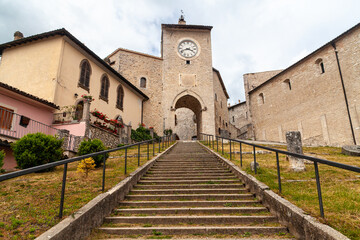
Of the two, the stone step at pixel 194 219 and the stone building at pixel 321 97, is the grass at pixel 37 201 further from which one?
the stone building at pixel 321 97

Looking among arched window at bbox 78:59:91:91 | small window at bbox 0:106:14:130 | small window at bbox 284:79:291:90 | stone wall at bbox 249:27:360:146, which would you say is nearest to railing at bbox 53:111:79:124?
small window at bbox 0:106:14:130

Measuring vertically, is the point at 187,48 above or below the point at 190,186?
above

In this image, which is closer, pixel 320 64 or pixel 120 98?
pixel 320 64

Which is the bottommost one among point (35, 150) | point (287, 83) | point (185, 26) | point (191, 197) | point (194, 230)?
point (194, 230)

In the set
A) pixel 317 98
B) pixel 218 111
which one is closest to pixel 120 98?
pixel 218 111

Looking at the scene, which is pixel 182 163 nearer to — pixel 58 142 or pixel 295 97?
pixel 58 142

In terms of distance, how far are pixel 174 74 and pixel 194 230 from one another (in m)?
23.0

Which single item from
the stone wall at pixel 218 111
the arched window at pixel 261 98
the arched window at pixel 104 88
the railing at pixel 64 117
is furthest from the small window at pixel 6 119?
the arched window at pixel 261 98

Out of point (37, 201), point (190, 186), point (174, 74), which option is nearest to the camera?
point (37, 201)

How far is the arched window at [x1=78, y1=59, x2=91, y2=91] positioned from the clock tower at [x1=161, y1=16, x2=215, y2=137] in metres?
9.98

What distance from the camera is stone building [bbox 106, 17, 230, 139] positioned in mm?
24359

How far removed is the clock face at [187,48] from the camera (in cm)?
2623

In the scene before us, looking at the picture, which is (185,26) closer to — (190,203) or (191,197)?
(191,197)

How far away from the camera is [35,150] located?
7297mm
